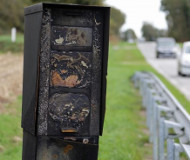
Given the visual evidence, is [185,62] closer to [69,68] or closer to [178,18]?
[69,68]

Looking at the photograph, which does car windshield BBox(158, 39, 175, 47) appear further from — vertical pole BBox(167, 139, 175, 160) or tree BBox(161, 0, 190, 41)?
tree BBox(161, 0, 190, 41)

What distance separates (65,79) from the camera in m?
4.98

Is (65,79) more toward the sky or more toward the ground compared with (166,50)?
more toward the ground

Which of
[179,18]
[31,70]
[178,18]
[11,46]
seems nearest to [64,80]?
[31,70]

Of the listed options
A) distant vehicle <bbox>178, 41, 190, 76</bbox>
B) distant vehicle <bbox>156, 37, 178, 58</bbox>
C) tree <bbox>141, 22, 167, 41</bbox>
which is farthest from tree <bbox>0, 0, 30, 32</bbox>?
tree <bbox>141, 22, 167, 41</bbox>

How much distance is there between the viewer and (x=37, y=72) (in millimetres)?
4883

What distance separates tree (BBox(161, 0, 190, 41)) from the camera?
112156mm

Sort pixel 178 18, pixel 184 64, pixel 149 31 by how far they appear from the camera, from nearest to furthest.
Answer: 1. pixel 184 64
2. pixel 178 18
3. pixel 149 31

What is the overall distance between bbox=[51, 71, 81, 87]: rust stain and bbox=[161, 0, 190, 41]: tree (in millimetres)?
107896

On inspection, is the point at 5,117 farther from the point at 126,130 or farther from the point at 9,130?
the point at 126,130

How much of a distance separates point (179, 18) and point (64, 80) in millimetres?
110919

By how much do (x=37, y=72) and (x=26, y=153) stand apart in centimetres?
79

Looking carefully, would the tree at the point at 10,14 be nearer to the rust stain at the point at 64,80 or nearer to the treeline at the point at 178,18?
the rust stain at the point at 64,80

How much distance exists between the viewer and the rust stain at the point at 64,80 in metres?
4.96
